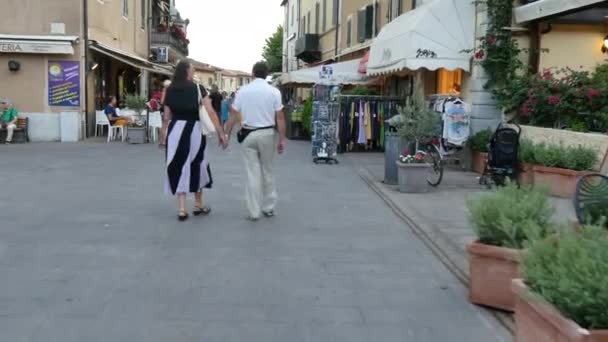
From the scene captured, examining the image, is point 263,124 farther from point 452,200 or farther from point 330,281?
point 452,200

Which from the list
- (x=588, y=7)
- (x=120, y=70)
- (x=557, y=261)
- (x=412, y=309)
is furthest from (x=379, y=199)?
(x=120, y=70)

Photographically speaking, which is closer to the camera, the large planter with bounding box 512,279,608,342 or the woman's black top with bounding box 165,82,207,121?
the large planter with bounding box 512,279,608,342

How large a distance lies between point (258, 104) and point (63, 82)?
1381 centimetres

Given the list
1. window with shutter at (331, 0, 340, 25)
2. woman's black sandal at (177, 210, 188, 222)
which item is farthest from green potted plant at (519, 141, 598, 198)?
window with shutter at (331, 0, 340, 25)

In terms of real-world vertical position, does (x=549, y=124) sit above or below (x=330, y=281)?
above

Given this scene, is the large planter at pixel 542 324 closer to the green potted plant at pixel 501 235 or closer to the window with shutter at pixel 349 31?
the green potted plant at pixel 501 235

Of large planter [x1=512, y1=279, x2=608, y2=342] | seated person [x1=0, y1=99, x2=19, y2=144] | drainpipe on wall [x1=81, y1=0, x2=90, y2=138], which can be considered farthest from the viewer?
drainpipe on wall [x1=81, y1=0, x2=90, y2=138]

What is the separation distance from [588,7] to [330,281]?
7.59 meters

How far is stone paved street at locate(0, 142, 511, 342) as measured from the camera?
4625 mm

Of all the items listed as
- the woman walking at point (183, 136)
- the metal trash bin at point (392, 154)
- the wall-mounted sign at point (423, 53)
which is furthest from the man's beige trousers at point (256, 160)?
the wall-mounted sign at point (423, 53)

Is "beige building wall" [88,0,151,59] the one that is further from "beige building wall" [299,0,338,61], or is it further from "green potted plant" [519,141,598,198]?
"green potted plant" [519,141,598,198]

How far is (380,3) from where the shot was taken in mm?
23391

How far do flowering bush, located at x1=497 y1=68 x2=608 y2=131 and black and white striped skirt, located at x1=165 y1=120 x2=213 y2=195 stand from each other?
6.54 m

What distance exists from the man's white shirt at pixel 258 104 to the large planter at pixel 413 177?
10.6 feet
